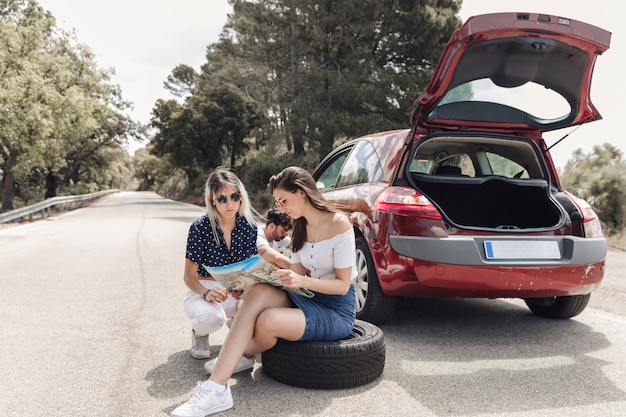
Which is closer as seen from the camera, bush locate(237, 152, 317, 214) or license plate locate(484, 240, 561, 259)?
license plate locate(484, 240, 561, 259)

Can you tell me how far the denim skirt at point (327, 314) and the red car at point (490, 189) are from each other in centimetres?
77

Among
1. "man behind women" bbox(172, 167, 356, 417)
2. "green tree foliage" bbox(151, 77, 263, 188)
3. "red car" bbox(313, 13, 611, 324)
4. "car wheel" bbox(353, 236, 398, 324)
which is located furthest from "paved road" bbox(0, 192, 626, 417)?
"green tree foliage" bbox(151, 77, 263, 188)

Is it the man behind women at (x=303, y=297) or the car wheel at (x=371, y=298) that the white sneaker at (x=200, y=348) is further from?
the car wheel at (x=371, y=298)

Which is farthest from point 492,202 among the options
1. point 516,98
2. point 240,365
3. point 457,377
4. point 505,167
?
point 240,365

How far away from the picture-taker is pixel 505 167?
16.3 ft

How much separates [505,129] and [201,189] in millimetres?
33867

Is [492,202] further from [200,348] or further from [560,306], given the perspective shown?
[200,348]

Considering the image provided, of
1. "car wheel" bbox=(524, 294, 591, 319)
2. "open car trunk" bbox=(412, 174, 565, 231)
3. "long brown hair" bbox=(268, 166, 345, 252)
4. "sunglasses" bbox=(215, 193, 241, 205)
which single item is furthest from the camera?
"open car trunk" bbox=(412, 174, 565, 231)

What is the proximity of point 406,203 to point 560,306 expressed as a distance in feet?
6.55

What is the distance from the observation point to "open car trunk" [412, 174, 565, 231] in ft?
15.2

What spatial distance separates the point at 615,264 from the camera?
7723mm

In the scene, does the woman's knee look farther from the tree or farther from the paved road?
the tree

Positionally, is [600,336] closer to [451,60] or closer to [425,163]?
[425,163]

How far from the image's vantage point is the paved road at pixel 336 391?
2725mm
